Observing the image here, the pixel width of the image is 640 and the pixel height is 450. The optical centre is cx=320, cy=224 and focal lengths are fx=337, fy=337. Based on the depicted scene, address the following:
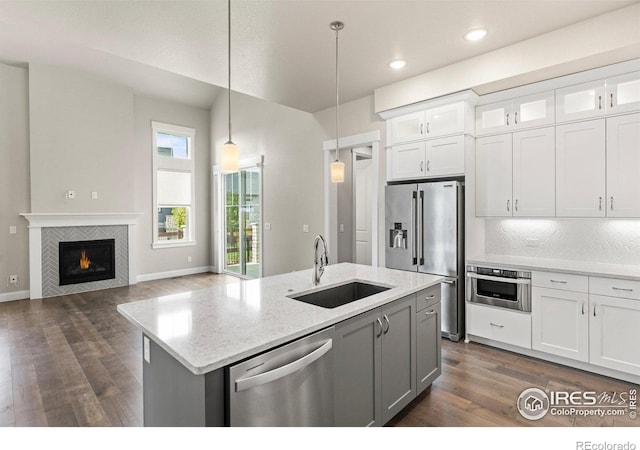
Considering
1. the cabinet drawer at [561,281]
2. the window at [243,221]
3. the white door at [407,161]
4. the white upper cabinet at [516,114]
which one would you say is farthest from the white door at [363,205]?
the cabinet drawer at [561,281]

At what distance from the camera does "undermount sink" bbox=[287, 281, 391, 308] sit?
7.79 ft

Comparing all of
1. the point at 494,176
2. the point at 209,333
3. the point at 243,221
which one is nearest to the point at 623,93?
the point at 494,176

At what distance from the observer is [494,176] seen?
3666mm

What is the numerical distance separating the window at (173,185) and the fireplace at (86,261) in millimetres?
963

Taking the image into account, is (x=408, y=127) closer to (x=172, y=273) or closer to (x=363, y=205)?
(x=363, y=205)

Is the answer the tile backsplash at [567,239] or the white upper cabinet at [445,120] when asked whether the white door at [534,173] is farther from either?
the white upper cabinet at [445,120]

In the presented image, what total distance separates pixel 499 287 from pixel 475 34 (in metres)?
2.35

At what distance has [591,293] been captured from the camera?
283 centimetres

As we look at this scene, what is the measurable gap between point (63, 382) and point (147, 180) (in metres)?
4.92

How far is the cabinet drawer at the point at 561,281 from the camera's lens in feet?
9.47

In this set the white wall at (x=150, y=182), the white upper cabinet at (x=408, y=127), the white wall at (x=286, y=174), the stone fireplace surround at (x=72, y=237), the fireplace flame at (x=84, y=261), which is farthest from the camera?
the white wall at (x=150, y=182)

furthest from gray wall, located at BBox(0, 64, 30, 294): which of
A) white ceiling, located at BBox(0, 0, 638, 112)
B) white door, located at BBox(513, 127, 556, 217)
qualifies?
white door, located at BBox(513, 127, 556, 217)
